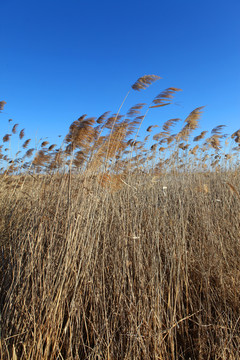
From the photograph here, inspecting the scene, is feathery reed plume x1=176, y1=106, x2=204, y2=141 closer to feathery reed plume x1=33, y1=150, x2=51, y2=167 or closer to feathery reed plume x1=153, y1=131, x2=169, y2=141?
feathery reed plume x1=153, y1=131, x2=169, y2=141

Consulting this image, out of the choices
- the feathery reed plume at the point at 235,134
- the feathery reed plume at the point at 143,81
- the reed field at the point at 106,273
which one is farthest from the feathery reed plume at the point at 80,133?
the feathery reed plume at the point at 235,134

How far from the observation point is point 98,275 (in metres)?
1.83

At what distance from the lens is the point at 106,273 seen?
196 cm

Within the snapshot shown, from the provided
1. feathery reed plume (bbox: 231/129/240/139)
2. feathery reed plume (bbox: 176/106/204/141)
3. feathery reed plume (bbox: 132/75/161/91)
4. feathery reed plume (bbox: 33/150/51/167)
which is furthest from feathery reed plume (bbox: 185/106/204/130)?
feathery reed plume (bbox: 231/129/240/139)

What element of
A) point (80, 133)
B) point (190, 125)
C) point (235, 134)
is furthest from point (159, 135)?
point (235, 134)

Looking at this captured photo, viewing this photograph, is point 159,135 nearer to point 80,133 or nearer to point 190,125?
point 190,125

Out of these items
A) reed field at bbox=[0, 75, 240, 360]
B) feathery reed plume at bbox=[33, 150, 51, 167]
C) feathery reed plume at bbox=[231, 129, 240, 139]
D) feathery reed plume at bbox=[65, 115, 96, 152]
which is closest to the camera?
reed field at bbox=[0, 75, 240, 360]

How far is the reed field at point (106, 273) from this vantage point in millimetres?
1405

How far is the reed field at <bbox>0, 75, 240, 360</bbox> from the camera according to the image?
4.61 feet

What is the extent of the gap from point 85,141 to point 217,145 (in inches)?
152

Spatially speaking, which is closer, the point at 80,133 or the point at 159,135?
the point at 80,133

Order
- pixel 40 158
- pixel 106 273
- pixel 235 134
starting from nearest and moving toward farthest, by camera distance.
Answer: pixel 106 273
pixel 40 158
pixel 235 134

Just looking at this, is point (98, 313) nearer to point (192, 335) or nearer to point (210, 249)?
point (192, 335)

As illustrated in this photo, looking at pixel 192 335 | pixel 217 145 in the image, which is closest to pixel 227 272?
pixel 192 335
